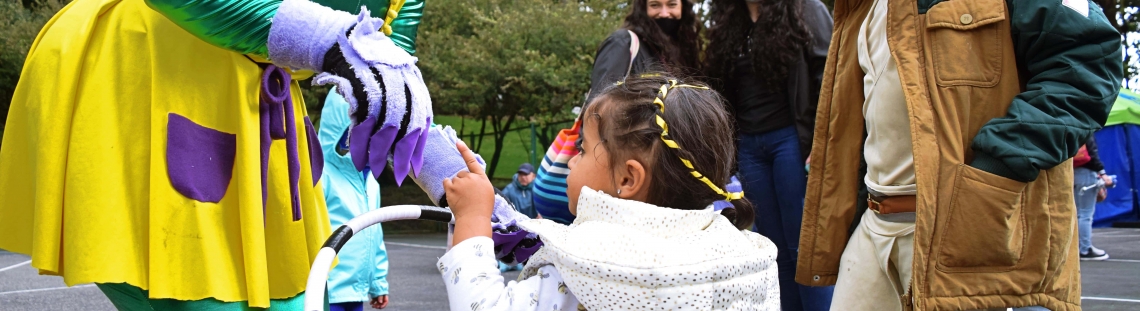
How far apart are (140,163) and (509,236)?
29.9 inches

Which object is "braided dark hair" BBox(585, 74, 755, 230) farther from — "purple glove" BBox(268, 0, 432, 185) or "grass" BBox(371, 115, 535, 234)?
"grass" BBox(371, 115, 535, 234)

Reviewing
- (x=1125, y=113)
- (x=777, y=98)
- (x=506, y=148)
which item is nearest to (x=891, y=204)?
(x=777, y=98)

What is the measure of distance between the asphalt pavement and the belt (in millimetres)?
4054

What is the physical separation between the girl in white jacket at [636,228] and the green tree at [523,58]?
1390cm

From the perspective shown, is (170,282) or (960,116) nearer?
(170,282)

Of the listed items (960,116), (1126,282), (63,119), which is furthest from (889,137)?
(1126,282)

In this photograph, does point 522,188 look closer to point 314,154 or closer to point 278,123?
point 314,154

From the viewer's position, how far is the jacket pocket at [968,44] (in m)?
2.59

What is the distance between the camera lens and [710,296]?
1.80 meters

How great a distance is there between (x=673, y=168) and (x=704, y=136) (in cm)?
10

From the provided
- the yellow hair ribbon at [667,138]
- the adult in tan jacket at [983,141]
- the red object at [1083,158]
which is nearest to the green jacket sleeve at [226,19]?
the yellow hair ribbon at [667,138]

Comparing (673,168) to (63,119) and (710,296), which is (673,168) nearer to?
(710,296)

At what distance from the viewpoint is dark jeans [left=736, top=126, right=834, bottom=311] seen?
3.94m

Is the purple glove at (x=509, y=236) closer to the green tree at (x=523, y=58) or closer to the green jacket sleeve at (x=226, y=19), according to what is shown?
the green jacket sleeve at (x=226, y=19)
